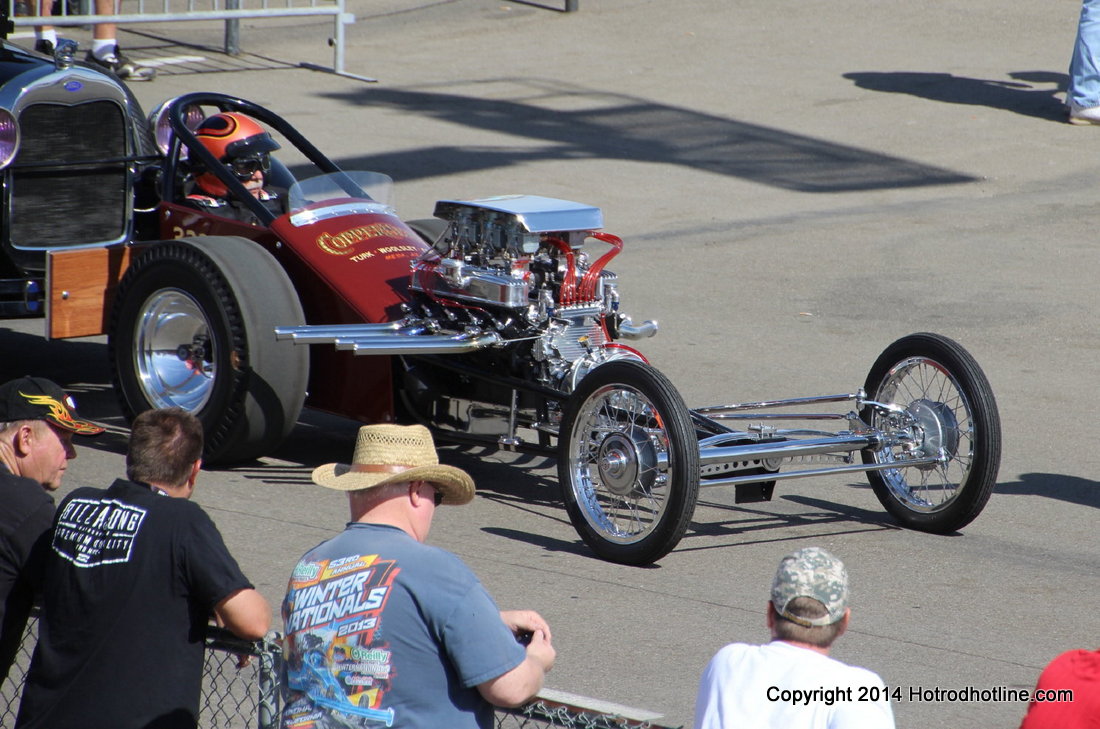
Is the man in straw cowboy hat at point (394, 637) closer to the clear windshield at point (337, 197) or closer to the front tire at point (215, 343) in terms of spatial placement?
the front tire at point (215, 343)

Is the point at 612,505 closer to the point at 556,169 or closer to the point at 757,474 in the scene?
the point at 757,474

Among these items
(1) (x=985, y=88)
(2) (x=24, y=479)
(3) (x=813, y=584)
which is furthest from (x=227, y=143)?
(1) (x=985, y=88)

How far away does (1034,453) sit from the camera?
823 centimetres

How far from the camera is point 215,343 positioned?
7.32 m

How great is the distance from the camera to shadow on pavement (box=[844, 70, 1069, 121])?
18.1m

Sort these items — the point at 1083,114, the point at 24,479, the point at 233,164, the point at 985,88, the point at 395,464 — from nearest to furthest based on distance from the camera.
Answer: the point at 395,464 < the point at 24,479 < the point at 233,164 < the point at 1083,114 < the point at 985,88

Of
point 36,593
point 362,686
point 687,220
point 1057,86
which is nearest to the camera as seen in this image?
point 362,686

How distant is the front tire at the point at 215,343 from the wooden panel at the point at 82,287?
32cm

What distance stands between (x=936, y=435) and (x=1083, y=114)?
38.7ft

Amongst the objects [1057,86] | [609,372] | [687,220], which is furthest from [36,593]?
[1057,86]

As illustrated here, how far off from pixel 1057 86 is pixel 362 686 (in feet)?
57.4

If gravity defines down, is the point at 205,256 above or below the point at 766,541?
above

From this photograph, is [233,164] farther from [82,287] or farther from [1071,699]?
[1071,699]

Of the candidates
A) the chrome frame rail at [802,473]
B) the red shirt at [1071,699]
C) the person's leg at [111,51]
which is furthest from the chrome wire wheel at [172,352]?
the person's leg at [111,51]
